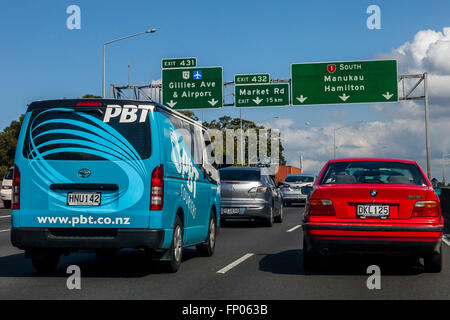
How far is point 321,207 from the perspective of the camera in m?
8.44

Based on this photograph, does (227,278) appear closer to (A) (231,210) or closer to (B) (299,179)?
(A) (231,210)

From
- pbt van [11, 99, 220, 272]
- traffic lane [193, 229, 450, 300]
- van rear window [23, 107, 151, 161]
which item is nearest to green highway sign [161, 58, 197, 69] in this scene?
traffic lane [193, 229, 450, 300]

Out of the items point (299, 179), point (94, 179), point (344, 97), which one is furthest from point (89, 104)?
point (344, 97)

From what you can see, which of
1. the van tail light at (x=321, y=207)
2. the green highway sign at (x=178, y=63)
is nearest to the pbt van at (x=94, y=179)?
the van tail light at (x=321, y=207)

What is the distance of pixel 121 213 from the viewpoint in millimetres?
8008

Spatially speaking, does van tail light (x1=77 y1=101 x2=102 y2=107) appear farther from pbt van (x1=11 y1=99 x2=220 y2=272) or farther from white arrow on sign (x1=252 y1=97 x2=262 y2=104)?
white arrow on sign (x1=252 y1=97 x2=262 y2=104)

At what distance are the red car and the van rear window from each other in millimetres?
2323

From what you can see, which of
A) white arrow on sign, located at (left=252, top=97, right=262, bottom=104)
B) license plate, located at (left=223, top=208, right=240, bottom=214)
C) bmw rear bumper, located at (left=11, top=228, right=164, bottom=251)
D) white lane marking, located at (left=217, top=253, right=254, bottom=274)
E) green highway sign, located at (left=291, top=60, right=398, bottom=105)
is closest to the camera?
bmw rear bumper, located at (left=11, top=228, right=164, bottom=251)

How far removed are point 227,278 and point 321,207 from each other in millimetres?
1495

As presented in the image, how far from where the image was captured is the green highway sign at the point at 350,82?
32.0 metres

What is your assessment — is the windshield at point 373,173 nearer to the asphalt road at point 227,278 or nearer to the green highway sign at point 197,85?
the asphalt road at point 227,278

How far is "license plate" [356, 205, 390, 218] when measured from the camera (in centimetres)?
823
